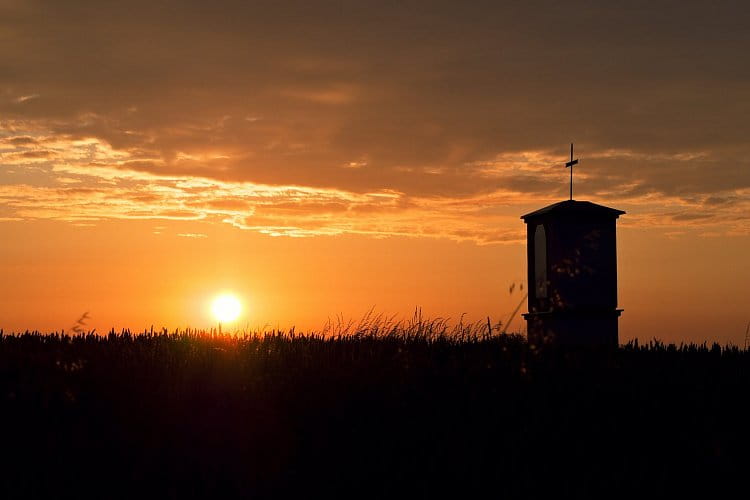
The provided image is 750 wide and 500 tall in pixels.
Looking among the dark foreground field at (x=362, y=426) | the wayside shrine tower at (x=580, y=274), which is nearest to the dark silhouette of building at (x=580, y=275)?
the wayside shrine tower at (x=580, y=274)

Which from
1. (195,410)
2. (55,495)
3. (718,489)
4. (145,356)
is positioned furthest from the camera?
(145,356)

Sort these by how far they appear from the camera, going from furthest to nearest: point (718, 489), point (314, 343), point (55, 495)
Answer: point (314, 343) → point (718, 489) → point (55, 495)

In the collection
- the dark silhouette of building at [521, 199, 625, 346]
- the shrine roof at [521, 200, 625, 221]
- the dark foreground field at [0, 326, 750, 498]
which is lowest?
the dark foreground field at [0, 326, 750, 498]

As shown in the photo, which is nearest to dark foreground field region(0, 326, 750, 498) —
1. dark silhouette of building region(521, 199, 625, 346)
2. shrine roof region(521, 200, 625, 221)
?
dark silhouette of building region(521, 199, 625, 346)

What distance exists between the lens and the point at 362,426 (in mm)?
7277

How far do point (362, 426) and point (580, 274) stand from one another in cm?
862

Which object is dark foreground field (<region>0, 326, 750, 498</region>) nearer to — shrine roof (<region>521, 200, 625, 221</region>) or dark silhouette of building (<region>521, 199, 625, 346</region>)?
dark silhouette of building (<region>521, 199, 625, 346</region>)

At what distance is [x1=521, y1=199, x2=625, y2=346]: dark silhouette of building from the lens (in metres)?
14.8

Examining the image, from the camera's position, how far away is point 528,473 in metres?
6.33

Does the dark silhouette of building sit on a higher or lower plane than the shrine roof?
lower

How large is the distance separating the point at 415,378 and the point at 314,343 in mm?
3523

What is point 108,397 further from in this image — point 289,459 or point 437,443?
point 437,443

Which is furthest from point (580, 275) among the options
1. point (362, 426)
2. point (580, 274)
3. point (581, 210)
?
point (362, 426)

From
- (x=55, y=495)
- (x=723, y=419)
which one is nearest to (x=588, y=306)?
(x=723, y=419)
